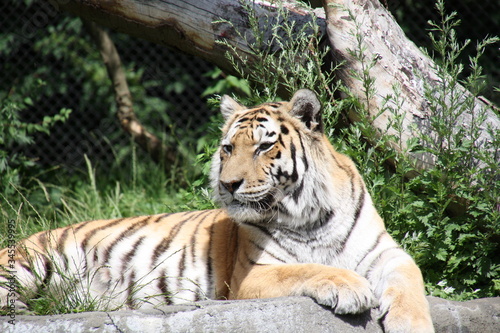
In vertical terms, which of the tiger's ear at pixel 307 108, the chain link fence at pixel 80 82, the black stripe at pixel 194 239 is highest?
the tiger's ear at pixel 307 108

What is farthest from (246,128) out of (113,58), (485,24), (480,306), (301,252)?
(485,24)

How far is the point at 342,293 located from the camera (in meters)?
2.23

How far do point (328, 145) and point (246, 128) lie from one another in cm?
45

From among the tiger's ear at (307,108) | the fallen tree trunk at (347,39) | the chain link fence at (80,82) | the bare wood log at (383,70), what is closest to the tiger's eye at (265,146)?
the tiger's ear at (307,108)

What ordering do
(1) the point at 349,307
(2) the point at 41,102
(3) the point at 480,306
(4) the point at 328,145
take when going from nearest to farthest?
1. (1) the point at 349,307
2. (3) the point at 480,306
3. (4) the point at 328,145
4. (2) the point at 41,102

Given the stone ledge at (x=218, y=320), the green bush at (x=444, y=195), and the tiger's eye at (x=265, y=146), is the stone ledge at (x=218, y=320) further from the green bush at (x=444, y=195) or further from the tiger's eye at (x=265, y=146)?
the green bush at (x=444, y=195)

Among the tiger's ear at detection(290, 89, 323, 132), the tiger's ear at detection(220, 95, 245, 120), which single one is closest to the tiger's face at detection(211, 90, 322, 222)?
the tiger's ear at detection(290, 89, 323, 132)

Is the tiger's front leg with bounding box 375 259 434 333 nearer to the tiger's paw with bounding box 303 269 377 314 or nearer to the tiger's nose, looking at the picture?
the tiger's paw with bounding box 303 269 377 314

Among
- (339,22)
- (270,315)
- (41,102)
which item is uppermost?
(339,22)

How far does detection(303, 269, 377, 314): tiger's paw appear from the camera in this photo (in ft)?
7.29

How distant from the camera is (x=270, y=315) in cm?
226

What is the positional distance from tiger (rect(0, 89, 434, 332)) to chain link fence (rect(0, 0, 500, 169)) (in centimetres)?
315

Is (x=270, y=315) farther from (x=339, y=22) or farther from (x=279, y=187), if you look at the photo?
(x=339, y=22)

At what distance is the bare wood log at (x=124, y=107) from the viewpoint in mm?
5941
